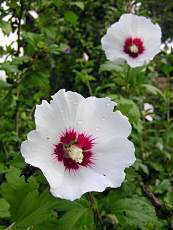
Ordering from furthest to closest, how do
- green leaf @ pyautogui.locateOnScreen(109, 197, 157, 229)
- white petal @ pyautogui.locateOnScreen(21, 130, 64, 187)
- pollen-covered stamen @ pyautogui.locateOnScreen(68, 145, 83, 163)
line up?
1. green leaf @ pyautogui.locateOnScreen(109, 197, 157, 229)
2. pollen-covered stamen @ pyautogui.locateOnScreen(68, 145, 83, 163)
3. white petal @ pyautogui.locateOnScreen(21, 130, 64, 187)

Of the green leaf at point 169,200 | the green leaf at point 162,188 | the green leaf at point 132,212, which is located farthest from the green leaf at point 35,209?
the green leaf at point 162,188

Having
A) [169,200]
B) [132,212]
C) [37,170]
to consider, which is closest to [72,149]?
[37,170]

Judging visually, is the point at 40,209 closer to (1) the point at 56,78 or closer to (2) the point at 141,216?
(2) the point at 141,216

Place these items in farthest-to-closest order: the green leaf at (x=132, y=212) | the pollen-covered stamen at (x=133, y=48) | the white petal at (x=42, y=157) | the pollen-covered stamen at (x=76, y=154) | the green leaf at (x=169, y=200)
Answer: the pollen-covered stamen at (x=133, y=48)
the green leaf at (x=169, y=200)
the green leaf at (x=132, y=212)
the pollen-covered stamen at (x=76, y=154)
the white petal at (x=42, y=157)

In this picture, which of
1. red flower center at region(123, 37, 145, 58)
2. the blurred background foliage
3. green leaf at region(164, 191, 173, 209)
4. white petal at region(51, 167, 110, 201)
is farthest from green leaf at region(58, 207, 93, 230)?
red flower center at region(123, 37, 145, 58)

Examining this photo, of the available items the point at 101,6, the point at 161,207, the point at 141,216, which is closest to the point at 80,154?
the point at 141,216

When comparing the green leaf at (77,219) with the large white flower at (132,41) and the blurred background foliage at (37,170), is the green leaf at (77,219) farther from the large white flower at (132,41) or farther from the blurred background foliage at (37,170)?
the large white flower at (132,41)

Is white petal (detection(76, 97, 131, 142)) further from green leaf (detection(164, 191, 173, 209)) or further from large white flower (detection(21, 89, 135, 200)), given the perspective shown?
green leaf (detection(164, 191, 173, 209))
